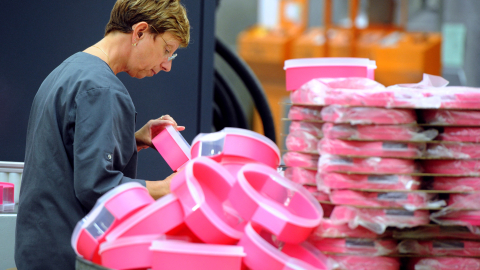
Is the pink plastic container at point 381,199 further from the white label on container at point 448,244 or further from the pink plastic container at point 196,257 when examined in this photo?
the pink plastic container at point 196,257

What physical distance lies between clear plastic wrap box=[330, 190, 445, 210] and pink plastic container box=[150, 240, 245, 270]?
25cm

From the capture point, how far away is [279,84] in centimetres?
652

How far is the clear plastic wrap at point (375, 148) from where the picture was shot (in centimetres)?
104

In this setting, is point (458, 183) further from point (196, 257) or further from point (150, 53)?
point (150, 53)

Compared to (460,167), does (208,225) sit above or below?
below

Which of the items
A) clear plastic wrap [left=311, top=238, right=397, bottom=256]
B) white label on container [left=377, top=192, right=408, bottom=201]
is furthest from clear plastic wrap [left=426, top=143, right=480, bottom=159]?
clear plastic wrap [left=311, top=238, right=397, bottom=256]

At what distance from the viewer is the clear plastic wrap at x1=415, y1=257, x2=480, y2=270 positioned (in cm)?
105

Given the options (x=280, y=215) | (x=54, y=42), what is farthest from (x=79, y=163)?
(x=54, y=42)

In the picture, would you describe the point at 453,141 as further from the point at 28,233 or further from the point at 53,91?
the point at 28,233

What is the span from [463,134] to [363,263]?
0.34 meters

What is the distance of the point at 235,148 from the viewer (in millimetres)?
1162

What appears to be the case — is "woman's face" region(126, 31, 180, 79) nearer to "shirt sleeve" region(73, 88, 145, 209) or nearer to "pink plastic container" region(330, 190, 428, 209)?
"shirt sleeve" region(73, 88, 145, 209)

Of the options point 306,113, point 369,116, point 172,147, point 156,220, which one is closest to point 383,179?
point 369,116

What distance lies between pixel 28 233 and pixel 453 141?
1.11 meters
